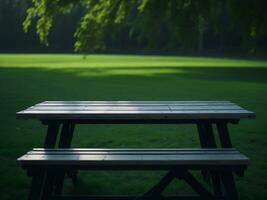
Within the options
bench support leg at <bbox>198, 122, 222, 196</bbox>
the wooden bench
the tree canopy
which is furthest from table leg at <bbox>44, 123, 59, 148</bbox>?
the tree canopy

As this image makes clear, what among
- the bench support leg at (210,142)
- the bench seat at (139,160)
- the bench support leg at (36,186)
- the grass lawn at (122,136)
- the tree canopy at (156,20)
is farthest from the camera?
the tree canopy at (156,20)

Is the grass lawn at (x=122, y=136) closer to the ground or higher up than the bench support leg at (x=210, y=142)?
closer to the ground

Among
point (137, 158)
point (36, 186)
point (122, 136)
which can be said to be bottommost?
point (122, 136)

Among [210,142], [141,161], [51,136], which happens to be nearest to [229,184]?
[141,161]

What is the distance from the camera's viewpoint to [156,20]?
42.3 ft

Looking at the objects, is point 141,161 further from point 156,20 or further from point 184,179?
point 156,20

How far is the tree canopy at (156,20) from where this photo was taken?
12.6 m

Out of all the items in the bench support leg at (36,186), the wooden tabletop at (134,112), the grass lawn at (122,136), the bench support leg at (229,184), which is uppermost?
the wooden tabletop at (134,112)

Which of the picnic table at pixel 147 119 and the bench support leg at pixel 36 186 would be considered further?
the bench support leg at pixel 36 186

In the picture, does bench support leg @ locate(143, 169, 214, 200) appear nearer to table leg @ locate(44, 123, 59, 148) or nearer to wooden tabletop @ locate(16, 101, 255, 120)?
wooden tabletop @ locate(16, 101, 255, 120)

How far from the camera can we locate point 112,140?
265 inches

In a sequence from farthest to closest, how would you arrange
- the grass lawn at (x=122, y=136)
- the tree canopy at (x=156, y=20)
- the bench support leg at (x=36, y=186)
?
1. the tree canopy at (x=156, y=20)
2. the grass lawn at (x=122, y=136)
3. the bench support leg at (x=36, y=186)

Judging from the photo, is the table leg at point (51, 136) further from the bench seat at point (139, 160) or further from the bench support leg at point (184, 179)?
the bench support leg at point (184, 179)

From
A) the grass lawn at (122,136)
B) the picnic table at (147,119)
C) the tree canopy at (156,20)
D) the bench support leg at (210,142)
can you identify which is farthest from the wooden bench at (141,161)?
the tree canopy at (156,20)
